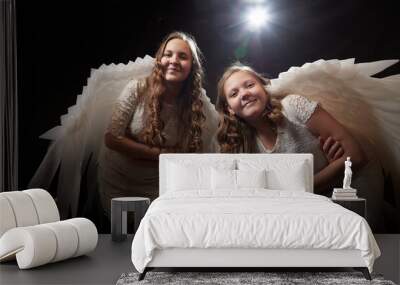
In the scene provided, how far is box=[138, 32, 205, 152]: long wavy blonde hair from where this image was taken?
7.57m

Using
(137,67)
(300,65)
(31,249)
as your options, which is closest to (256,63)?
(300,65)

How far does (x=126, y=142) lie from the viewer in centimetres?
763

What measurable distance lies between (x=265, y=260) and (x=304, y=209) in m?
0.54

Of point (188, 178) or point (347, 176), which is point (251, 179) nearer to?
point (188, 178)

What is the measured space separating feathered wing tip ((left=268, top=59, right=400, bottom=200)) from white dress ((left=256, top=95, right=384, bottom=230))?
192 mm

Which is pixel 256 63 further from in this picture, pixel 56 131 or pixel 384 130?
pixel 56 131

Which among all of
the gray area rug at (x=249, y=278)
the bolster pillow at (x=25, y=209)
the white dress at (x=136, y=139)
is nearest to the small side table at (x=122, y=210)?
the white dress at (x=136, y=139)

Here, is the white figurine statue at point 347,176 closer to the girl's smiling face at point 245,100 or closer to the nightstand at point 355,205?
the nightstand at point 355,205

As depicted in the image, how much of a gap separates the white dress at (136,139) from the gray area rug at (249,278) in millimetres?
2422

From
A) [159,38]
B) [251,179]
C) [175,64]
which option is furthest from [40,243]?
[159,38]

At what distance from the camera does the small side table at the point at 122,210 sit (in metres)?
6.88

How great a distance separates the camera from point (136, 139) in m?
7.62

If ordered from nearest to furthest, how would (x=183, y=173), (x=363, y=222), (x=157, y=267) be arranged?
→ (x=363, y=222), (x=157, y=267), (x=183, y=173)

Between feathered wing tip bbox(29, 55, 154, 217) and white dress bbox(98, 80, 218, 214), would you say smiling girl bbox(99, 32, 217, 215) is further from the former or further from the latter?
feathered wing tip bbox(29, 55, 154, 217)
